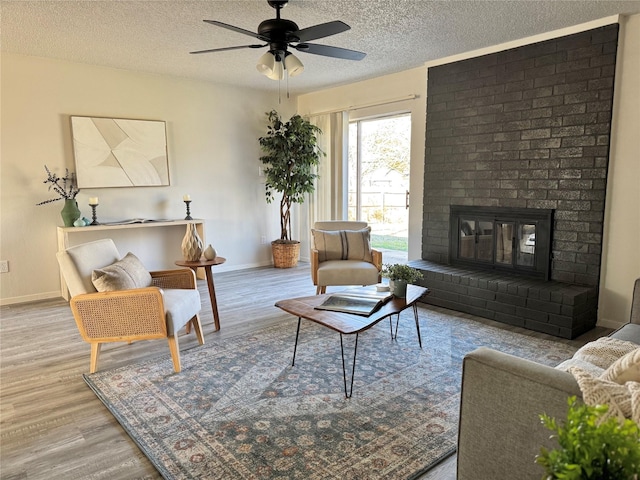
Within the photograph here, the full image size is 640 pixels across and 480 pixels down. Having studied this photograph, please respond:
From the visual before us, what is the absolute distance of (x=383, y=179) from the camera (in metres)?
5.62

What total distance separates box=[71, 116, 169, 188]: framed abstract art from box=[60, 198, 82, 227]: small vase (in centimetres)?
32

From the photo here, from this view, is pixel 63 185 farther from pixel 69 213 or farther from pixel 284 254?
pixel 284 254

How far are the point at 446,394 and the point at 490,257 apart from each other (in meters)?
2.14

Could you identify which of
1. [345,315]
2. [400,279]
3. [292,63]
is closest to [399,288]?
[400,279]

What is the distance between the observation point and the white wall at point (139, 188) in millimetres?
4391

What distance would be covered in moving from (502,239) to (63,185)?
459cm

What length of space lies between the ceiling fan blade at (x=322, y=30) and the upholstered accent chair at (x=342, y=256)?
79.0 inches

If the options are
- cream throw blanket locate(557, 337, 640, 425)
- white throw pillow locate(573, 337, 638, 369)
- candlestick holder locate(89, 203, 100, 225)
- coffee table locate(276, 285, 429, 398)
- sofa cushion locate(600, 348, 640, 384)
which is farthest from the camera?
candlestick holder locate(89, 203, 100, 225)

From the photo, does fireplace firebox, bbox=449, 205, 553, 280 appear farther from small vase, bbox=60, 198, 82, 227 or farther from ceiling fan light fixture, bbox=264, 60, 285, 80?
small vase, bbox=60, 198, 82, 227

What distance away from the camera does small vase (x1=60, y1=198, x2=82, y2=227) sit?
446cm

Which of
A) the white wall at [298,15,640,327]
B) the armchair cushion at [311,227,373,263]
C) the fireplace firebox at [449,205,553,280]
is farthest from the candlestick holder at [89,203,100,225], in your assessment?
the white wall at [298,15,640,327]

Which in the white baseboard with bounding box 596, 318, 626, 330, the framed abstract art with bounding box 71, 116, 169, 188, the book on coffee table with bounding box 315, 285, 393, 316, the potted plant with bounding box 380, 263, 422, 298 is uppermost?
the framed abstract art with bounding box 71, 116, 169, 188

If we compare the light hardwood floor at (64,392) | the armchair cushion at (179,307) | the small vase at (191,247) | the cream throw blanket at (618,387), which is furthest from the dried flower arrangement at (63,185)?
the cream throw blanket at (618,387)

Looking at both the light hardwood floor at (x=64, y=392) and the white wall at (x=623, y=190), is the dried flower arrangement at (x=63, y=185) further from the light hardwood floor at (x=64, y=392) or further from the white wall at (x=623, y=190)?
the white wall at (x=623, y=190)
